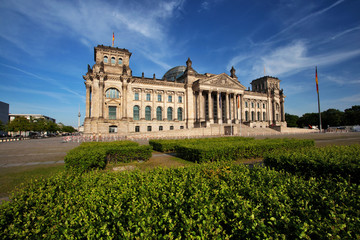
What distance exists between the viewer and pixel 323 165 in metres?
6.21

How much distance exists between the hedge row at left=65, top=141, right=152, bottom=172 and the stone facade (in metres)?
32.9

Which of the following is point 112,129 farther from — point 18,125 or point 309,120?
point 309,120

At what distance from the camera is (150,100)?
2009 inches

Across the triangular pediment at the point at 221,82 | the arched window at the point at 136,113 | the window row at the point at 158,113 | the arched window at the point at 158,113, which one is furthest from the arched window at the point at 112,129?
the triangular pediment at the point at 221,82

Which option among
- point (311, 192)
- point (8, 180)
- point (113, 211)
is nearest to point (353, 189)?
point (311, 192)

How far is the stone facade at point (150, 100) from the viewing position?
43688 millimetres

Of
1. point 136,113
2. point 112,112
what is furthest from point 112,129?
point 136,113

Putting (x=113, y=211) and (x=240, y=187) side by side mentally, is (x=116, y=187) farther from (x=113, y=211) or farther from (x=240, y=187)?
(x=240, y=187)

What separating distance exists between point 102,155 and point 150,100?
41911 millimetres

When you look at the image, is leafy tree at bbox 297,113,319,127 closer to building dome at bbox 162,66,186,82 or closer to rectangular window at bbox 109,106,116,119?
building dome at bbox 162,66,186,82

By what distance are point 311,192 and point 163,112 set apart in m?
50.2

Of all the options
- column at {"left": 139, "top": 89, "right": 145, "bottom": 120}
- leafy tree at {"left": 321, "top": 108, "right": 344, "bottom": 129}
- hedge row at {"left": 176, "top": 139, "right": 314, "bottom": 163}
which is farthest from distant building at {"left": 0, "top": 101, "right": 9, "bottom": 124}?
leafy tree at {"left": 321, "top": 108, "right": 344, "bottom": 129}

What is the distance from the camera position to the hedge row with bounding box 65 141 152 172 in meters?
8.85

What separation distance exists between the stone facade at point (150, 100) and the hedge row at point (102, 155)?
32939 millimetres
